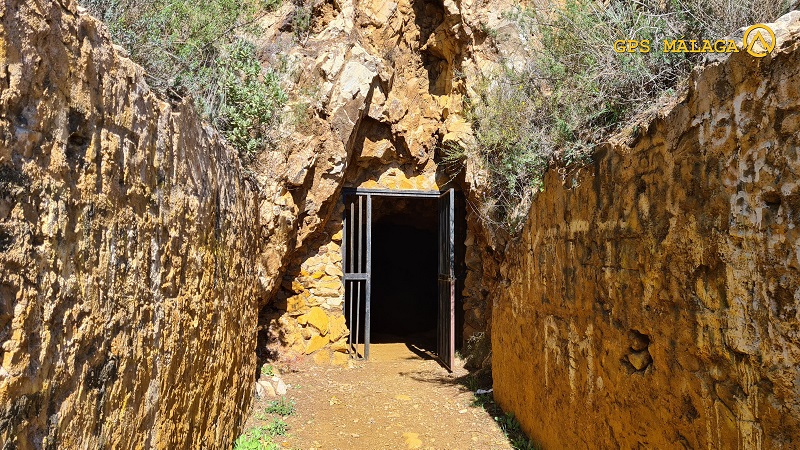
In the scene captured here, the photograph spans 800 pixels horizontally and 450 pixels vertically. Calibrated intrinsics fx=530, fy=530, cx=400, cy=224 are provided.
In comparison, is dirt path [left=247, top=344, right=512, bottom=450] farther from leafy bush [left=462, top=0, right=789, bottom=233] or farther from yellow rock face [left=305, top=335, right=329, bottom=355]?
leafy bush [left=462, top=0, right=789, bottom=233]

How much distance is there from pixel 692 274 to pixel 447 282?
5028 millimetres

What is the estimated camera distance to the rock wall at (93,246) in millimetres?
1274

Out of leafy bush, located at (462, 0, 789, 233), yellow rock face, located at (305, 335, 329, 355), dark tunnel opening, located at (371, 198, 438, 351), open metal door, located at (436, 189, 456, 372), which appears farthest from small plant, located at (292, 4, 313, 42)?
dark tunnel opening, located at (371, 198, 438, 351)

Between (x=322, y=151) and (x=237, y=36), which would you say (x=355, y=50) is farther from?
(x=237, y=36)

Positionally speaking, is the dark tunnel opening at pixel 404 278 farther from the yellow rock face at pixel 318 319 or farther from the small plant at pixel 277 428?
the small plant at pixel 277 428

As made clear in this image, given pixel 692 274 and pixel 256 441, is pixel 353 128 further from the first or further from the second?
pixel 692 274

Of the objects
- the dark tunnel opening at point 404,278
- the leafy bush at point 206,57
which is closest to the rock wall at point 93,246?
the leafy bush at point 206,57

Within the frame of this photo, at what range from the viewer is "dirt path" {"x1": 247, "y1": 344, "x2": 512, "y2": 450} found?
4762 millimetres

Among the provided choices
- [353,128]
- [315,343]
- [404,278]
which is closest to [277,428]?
[315,343]

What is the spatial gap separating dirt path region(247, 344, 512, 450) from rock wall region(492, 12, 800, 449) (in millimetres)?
1329

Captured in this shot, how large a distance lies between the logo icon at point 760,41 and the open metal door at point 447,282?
4975mm

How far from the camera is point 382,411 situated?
5555mm

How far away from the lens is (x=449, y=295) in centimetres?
729

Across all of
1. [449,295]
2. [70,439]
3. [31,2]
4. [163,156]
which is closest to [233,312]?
[163,156]
